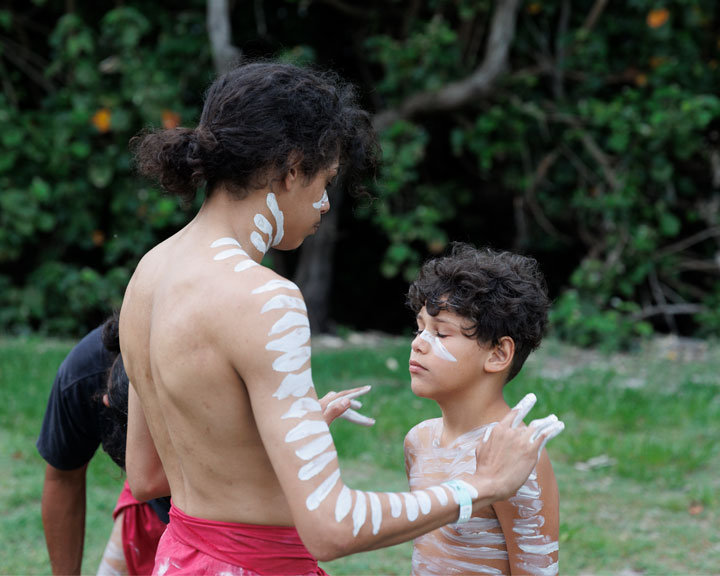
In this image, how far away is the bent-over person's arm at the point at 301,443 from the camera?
4.77 ft

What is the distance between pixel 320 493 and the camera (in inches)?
57.3

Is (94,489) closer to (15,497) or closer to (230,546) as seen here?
(15,497)

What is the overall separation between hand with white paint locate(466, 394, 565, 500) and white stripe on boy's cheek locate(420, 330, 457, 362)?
0.42m

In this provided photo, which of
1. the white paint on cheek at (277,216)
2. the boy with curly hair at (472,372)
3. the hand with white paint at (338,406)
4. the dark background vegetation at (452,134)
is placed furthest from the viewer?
the dark background vegetation at (452,134)

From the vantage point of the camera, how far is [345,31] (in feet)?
28.6

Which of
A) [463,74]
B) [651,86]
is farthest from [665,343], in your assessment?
[463,74]

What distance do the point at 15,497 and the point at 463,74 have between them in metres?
5.30

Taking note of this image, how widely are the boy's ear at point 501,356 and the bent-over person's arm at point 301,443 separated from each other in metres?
0.63

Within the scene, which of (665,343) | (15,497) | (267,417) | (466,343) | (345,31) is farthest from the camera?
(345,31)

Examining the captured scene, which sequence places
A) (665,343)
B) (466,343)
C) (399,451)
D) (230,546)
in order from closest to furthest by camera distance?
(230,546), (466,343), (399,451), (665,343)

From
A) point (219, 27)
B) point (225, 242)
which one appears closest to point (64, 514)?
point (225, 242)

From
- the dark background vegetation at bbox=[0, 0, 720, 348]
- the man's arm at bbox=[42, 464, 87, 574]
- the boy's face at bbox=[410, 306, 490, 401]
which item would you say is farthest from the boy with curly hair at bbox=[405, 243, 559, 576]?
Answer: the dark background vegetation at bbox=[0, 0, 720, 348]

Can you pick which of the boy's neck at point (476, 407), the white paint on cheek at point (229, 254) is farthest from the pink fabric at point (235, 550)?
the boy's neck at point (476, 407)

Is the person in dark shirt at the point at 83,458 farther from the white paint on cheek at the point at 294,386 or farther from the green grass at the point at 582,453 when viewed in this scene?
the white paint on cheek at the point at 294,386
